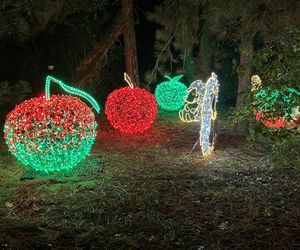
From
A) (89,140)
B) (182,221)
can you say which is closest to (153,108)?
(89,140)

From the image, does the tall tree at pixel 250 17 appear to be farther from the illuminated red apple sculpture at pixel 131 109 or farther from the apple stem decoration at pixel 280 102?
the illuminated red apple sculpture at pixel 131 109

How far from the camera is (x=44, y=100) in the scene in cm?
642

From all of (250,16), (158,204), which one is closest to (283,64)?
(158,204)

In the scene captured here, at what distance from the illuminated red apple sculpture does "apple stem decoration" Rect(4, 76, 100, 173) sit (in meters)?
2.82

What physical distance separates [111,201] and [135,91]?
422 centimetres

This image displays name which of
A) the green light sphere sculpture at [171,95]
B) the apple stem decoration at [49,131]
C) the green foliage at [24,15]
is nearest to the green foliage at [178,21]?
the green foliage at [24,15]

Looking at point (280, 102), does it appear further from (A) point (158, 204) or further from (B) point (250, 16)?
(B) point (250, 16)

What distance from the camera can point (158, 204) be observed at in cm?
557

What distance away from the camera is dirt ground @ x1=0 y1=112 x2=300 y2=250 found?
459 cm

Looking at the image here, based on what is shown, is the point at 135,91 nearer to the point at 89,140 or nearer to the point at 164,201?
the point at 89,140

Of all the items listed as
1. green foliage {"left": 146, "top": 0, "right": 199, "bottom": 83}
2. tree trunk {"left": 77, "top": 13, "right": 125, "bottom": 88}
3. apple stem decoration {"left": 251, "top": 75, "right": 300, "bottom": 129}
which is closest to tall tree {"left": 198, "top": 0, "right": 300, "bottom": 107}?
green foliage {"left": 146, "top": 0, "right": 199, "bottom": 83}

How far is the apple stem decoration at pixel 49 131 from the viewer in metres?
6.22

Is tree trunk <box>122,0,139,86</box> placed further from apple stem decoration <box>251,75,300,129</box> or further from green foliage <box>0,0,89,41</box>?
apple stem decoration <box>251,75,300,129</box>

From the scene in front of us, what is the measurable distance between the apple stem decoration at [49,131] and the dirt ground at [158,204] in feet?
1.20
